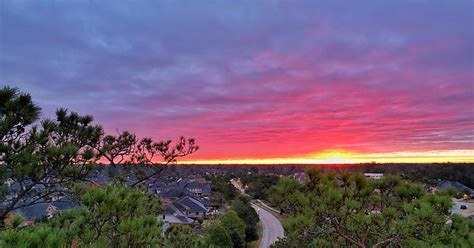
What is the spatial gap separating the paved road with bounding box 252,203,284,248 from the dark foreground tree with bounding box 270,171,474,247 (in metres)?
18.6

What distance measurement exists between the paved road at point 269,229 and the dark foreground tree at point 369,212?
18.6m

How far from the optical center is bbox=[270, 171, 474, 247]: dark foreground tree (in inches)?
123

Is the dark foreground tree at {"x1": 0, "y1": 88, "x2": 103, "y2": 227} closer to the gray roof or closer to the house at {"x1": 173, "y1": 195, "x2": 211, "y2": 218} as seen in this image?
the house at {"x1": 173, "y1": 195, "x2": 211, "y2": 218}

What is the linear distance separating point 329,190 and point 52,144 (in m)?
3.86

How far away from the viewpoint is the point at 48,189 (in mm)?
5328

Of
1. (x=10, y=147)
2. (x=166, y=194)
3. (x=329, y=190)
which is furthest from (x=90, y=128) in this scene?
(x=166, y=194)

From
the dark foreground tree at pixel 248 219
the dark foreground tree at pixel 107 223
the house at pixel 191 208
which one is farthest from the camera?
the house at pixel 191 208

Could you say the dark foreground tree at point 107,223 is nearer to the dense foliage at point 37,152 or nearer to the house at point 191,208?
the dense foliage at point 37,152

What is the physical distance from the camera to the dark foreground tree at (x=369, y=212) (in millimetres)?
3117

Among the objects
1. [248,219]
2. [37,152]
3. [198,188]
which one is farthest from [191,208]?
[37,152]

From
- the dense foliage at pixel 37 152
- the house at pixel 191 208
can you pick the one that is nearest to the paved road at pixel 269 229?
the house at pixel 191 208

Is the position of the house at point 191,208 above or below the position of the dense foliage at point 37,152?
below

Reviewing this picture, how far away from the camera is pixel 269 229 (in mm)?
31562

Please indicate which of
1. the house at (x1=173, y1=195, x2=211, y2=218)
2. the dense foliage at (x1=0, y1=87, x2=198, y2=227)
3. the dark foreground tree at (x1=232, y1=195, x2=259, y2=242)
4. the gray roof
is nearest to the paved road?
the dark foreground tree at (x1=232, y1=195, x2=259, y2=242)
